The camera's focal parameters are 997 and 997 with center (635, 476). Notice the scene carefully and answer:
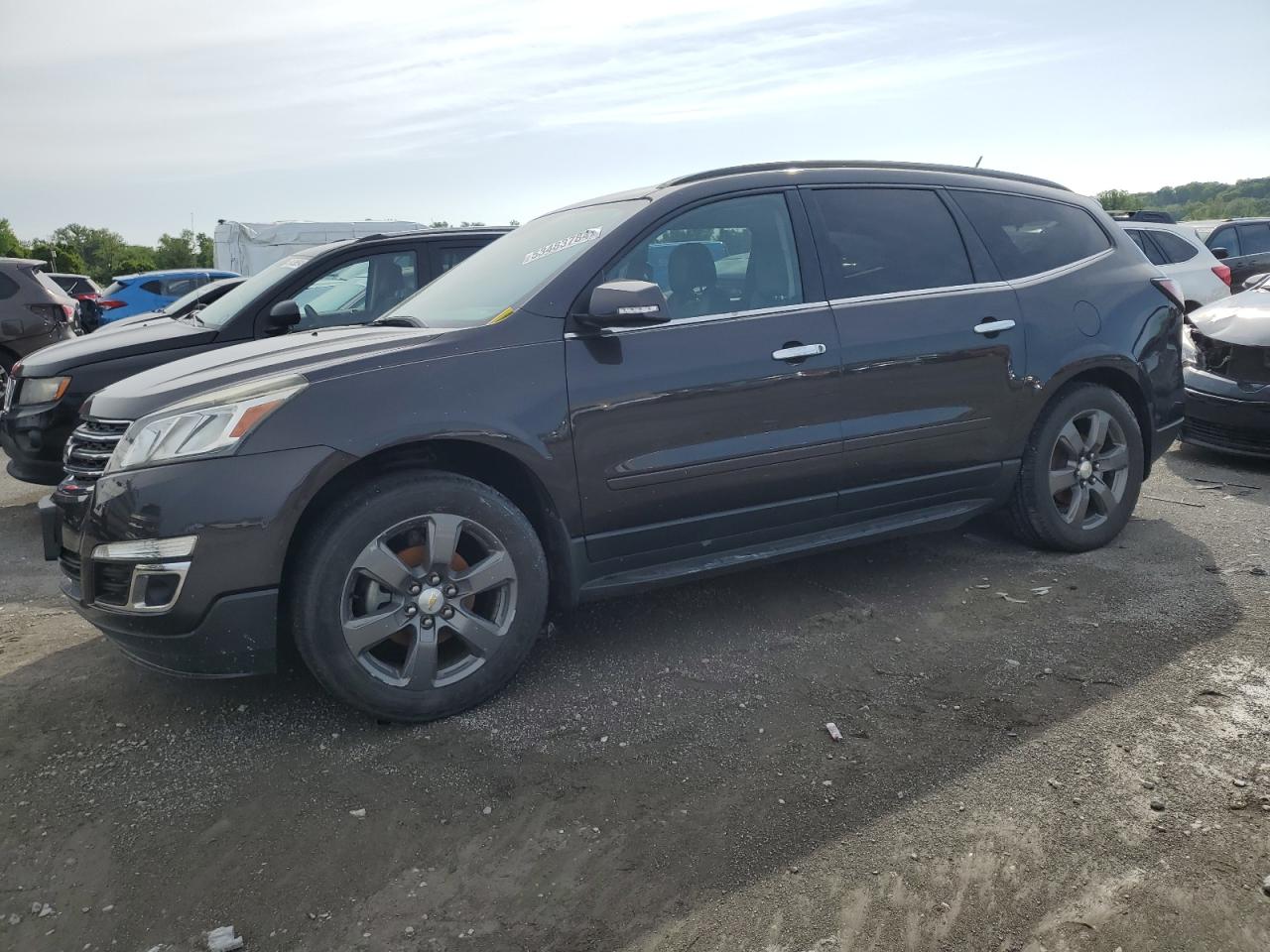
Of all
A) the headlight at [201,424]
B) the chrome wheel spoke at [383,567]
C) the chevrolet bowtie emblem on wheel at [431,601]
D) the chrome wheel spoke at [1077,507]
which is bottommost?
the chrome wheel spoke at [1077,507]

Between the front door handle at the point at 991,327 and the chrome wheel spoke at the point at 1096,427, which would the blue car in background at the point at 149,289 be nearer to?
the front door handle at the point at 991,327

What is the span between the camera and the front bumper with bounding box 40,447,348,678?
3025 millimetres

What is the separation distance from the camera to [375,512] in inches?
125

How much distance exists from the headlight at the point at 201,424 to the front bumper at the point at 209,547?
58mm

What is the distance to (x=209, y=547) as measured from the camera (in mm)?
3027

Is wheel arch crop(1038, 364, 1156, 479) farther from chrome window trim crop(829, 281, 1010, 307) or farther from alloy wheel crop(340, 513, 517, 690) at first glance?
alloy wheel crop(340, 513, 517, 690)

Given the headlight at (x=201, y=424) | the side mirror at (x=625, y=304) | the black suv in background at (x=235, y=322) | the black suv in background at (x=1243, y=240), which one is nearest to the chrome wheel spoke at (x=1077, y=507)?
the side mirror at (x=625, y=304)

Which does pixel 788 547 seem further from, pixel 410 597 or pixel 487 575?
pixel 410 597

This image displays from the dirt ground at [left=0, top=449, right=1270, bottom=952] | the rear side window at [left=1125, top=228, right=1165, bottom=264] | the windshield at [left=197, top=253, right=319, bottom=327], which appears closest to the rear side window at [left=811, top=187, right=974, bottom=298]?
the dirt ground at [left=0, top=449, right=1270, bottom=952]

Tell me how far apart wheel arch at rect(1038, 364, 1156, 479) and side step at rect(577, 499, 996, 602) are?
82 cm

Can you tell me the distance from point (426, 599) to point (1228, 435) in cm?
593

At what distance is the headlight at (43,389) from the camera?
5941 millimetres

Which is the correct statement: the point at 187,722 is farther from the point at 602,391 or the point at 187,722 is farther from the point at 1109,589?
the point at 1109,589

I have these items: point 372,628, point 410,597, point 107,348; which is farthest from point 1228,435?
point 107,348
